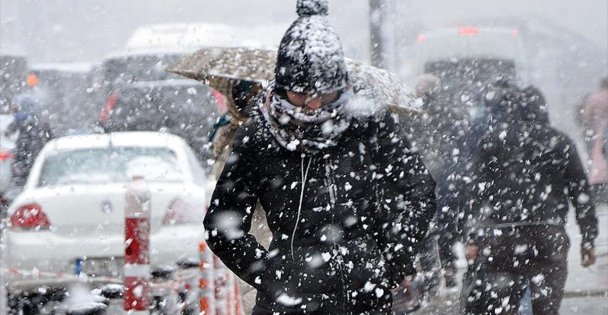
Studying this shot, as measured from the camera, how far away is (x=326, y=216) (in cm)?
417

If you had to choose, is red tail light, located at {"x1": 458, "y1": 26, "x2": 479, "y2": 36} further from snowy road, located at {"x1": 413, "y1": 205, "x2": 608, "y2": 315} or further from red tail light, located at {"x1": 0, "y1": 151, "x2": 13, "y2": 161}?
snowy road, located at {"x1": 413, "y1": 205, "x2": 608, "y2": 315}

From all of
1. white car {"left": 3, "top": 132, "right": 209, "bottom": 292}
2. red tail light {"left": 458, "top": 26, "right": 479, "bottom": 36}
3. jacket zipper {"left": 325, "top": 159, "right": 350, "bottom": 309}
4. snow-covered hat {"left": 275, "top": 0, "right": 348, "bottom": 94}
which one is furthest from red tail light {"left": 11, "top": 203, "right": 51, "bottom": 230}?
red tail light {"left": 458, "top": 26, "right": 479, "bottom": 36}

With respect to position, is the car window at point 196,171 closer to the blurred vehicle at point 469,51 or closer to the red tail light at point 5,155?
the red tail light at point 5,155

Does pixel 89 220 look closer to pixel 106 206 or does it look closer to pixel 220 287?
pixel 106 206

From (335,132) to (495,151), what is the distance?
7.79 feet

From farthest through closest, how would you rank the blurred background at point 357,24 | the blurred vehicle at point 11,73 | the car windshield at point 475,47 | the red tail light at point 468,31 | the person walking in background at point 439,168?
the blurred background at point 357,24
the blurred vehicle at point 11,73
the red tail light at point 468,31
the car windshield at point 475,47
the person walking in background at point 439,168

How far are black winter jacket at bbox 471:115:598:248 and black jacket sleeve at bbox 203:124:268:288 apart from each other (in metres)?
2.24

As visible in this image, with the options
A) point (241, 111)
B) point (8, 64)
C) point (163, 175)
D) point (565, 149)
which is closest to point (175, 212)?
point (163, 175)

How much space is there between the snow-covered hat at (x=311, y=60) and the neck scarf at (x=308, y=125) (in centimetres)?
7

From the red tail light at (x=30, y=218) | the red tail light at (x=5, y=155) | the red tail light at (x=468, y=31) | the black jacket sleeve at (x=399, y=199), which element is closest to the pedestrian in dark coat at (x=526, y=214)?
the black jacket sleeve at (x=399, y=199)

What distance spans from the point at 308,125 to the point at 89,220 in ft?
18.2

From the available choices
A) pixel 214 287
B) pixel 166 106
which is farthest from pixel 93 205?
pixel 166 106

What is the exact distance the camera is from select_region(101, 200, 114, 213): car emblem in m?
9.33

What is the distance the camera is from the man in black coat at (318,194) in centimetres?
415
